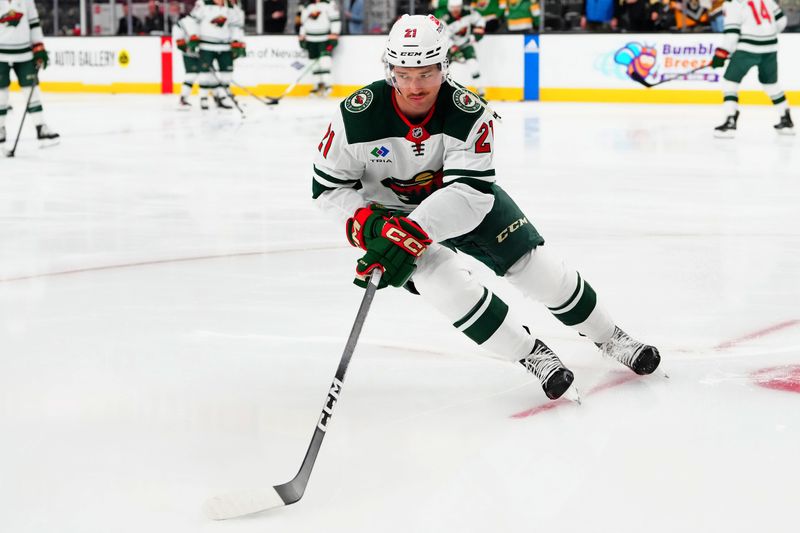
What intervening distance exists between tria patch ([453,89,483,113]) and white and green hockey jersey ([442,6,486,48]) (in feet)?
31.6

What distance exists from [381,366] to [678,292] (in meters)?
1.14

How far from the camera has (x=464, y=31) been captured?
38.1 feet

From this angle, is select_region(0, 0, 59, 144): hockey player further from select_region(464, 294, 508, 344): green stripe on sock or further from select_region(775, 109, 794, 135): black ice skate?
select_region(464, 294, 508, 344): green stripe on sock

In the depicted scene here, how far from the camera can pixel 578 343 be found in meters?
2.67

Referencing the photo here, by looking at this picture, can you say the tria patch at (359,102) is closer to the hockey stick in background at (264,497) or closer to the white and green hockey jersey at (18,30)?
the hockey stick in background at (264,497)

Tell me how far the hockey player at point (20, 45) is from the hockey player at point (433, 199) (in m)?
5.35

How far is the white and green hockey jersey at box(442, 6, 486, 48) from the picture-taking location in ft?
38.1

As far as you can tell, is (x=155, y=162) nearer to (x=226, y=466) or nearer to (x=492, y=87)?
(x=226, y=466)

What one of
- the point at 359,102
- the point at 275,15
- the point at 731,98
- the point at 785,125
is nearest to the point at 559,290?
the point at 359,102

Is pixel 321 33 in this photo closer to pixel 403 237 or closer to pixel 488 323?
pixel 488 323

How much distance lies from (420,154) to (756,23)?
21.3 ft

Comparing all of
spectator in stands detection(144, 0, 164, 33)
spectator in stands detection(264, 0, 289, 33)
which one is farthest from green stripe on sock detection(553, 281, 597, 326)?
spectator in stands detection(144, 0, 164, 33)

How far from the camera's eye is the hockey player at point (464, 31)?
1159 centimetres

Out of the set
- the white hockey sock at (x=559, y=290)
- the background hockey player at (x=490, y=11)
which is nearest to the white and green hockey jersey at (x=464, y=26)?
the background hockey player at (x=490, y=11)
